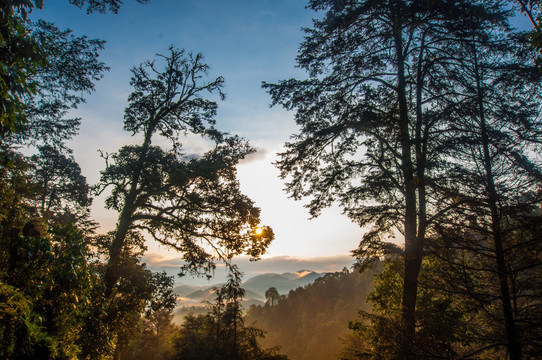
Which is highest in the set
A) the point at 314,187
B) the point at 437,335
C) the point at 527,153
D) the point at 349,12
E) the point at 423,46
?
the point at 349,12

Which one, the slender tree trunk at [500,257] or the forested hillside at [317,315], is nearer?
the slender tree trunk at [500,257]

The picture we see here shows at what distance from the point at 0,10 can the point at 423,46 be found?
1033cm

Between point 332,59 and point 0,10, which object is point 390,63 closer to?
point 332,59

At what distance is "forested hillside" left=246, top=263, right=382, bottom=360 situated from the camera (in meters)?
72.7

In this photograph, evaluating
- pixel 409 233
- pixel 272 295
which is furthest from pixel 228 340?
pixel 272 295

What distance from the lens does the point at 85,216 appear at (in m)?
21.2

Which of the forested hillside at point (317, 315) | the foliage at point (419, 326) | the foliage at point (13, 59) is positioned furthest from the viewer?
the forested hillside at point (317, 315)

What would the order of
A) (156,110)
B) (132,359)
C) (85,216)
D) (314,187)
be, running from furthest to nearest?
(132,359) → (85,216) → (156,110) → (314,187)

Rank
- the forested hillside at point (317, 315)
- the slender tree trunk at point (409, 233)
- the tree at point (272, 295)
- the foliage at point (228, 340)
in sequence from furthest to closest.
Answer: the tree at point (272, 295), the forested hillside at point (317, 315), the foliage at point (228, 340), the slender tree trunk at point (409, 233)

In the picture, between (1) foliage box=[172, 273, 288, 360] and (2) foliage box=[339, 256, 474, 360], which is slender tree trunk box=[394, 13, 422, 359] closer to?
(2) foliage box=[339, 256, 474, 360]

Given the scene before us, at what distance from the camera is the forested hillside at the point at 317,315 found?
7267 centimetres

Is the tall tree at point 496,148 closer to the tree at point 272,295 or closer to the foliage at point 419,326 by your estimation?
the foliage at point 419,326

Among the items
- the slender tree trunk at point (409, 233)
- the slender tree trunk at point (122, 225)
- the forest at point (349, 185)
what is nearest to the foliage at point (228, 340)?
the forest at point (349, 185)

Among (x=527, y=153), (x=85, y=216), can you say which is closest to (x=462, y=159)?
(x=527, y=153)
